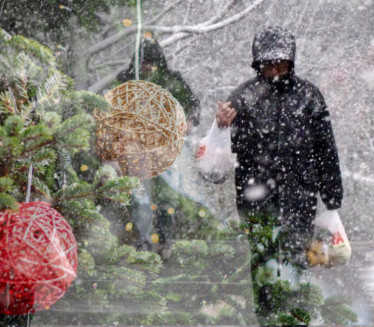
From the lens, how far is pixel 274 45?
132 centimetres

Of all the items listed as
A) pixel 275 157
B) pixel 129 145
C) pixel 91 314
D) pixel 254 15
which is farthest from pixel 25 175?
pixel 254 15

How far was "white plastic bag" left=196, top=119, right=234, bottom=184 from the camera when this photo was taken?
142cm

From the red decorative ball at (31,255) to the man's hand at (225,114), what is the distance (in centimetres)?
73

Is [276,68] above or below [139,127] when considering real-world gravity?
above

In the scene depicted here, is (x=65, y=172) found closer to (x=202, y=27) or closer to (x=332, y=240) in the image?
(x=332, y=240)

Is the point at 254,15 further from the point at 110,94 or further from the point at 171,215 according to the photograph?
the point at 110,94

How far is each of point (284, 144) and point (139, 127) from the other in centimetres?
51

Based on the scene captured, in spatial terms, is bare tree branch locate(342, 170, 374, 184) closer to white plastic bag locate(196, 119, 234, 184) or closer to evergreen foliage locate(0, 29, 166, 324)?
white plastic bag locate(196, 119, 234, 184)

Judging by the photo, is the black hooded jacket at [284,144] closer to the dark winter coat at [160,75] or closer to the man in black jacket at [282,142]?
the man in black jacket at [282,142]

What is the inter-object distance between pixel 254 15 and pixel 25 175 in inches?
94.3

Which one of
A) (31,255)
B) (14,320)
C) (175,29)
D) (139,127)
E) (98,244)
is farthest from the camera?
(175,29)

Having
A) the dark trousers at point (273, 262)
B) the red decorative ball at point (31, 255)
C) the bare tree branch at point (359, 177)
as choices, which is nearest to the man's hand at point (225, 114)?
the dark trousers at point (273, 262)

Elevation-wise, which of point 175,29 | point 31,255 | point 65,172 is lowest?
point 31,255

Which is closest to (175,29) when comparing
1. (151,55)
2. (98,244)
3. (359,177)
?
(151,55)
